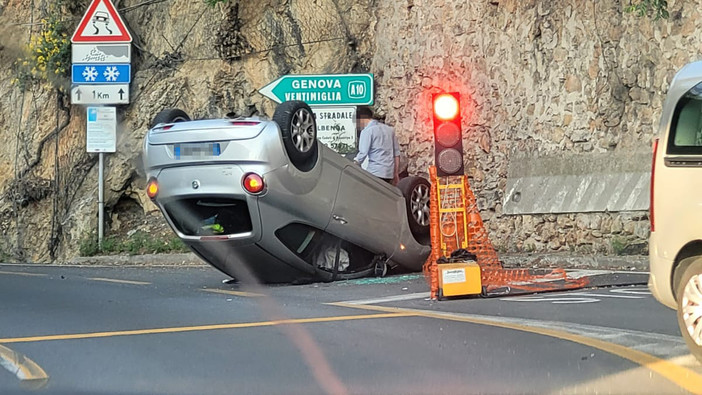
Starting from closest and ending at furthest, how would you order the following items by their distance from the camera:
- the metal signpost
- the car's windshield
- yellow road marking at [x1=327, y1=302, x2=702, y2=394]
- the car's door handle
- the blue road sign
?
yellow road marking at [x1=327, y1=302, x2=702, y2=394] → the car's windshield → the car's door handle → the metal signpost → the blue road sign

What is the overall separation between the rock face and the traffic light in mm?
4281

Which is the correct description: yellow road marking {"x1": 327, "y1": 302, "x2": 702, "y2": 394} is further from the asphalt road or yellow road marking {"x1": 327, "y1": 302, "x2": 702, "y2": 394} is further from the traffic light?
the traffic light

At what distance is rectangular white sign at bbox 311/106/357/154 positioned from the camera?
1495 cm

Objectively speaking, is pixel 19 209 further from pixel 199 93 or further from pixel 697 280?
pixel 697 280

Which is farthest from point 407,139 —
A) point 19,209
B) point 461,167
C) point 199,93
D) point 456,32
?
point 19,209

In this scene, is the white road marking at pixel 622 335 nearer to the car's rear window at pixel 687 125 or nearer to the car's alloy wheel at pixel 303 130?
the car's rear window at pixel 687 125

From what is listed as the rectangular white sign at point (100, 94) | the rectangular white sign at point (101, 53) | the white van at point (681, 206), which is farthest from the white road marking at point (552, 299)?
the rectangular white sign at point (100, 94)

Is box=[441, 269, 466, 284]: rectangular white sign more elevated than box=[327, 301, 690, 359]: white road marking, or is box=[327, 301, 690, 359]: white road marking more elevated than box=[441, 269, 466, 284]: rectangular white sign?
box=[441, 269, 466, 284]: rectangular white sign

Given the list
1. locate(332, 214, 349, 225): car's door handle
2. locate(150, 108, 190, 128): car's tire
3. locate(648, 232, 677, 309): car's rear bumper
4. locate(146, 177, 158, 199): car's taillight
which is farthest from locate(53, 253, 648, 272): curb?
locate(648, 232, 677, 309): car's rear bumper

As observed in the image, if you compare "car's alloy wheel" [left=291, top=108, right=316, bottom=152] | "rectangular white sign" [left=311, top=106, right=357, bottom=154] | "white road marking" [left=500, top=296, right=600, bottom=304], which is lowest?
"white road marking" [left=500, top=296, right=600, bottom=304]

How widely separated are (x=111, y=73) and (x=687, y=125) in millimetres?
12861

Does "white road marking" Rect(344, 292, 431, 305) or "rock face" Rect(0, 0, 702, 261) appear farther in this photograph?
"rock face" Rect(0, 0, 702, 261)

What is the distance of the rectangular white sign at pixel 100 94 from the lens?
16.9m

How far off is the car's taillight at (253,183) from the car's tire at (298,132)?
0.44 meters
